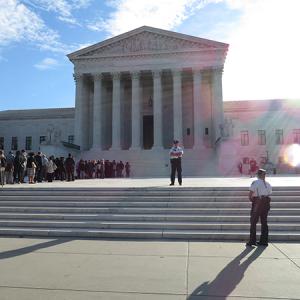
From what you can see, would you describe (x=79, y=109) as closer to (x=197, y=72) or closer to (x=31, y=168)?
(x=197, y=72)

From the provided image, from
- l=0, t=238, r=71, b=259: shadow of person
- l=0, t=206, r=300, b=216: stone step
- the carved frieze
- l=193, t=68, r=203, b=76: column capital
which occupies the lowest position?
l=0, t=238, r=71, b=259: shadow of person

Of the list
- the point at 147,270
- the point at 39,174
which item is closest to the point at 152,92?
the point at 39,174

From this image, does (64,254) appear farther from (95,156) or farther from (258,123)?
(258,123)

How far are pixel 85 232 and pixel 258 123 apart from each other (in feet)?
165

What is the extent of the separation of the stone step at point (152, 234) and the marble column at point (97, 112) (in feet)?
131

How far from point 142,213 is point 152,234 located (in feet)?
6.21

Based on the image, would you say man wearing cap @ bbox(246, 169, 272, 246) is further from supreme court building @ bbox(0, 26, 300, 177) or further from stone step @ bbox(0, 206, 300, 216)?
supreme court building @ bbox(0, 26, 300, 177)

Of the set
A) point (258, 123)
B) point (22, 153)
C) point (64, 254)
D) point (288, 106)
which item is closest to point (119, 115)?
point (258, 123)

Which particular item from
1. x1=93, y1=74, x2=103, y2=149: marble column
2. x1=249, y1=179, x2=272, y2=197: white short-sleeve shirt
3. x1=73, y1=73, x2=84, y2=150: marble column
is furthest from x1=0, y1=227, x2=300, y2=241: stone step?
x1=73, y1=73, x2=84, y2=150: marble column

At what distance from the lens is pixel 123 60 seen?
2000 inches

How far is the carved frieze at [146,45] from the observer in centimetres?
4944

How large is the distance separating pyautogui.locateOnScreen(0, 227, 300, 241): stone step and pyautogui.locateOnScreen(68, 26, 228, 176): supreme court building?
113ft

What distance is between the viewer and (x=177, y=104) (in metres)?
50.4

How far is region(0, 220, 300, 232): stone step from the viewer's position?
36.0 ft
